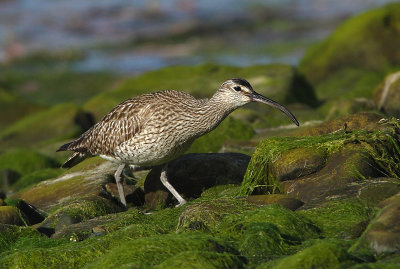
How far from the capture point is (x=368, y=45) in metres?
21.4

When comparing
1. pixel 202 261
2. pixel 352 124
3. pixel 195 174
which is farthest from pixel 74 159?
pixel 202 261

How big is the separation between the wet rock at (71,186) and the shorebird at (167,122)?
46cm

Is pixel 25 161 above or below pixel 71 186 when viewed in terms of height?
below

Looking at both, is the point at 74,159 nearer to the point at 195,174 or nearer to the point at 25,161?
the point at 195,174

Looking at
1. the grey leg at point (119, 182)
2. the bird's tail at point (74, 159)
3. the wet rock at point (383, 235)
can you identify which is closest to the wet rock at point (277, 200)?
the wet rock at point (383, 235)

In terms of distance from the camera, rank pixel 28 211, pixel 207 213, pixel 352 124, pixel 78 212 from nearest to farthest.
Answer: pixel 207 213 < pixel 78 212 < pixel 352 124 < pixel 28 211

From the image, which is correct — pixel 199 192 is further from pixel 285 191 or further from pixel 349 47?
pixel 349 47

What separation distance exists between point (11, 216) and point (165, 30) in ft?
70.2

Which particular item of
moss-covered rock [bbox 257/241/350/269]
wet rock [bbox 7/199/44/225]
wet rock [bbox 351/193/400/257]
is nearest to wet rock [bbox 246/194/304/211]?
wet rock [bbox 351/193/400/257]

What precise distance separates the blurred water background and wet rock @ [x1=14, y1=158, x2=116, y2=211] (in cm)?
1330

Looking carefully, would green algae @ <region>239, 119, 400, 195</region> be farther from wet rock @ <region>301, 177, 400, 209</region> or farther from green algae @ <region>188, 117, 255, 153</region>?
green algae @ <region>188, 117, 255, 153</region>

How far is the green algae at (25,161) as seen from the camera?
53.4 ft

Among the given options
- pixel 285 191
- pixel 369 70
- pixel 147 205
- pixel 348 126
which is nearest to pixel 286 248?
pixel 285 191

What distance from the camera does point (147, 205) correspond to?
40.5 ft
